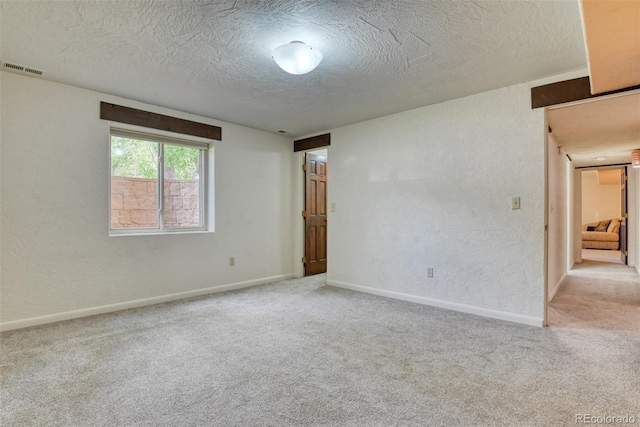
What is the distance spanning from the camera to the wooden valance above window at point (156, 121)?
3.36m

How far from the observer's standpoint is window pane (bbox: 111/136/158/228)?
11.6 ft

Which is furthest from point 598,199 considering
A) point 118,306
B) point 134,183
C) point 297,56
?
point 118,306

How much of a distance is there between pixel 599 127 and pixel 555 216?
116 cm

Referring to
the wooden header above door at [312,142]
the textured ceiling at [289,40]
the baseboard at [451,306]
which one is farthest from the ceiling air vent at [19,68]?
the baseboard at [451,306]

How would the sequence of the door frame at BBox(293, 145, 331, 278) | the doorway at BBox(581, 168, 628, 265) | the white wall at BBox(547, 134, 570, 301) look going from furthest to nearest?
1. the doorway at BBox(581, 168, 628, 265)
2. the door frame at BBox(293, 145, 331, 278)
3. the white wall at BBox(547, 134, 570, 301)

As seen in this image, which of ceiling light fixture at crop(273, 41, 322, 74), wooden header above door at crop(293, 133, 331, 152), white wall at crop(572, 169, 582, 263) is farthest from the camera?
white wall at crop(572, 169, 582, 263)

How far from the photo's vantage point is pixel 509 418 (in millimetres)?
1591

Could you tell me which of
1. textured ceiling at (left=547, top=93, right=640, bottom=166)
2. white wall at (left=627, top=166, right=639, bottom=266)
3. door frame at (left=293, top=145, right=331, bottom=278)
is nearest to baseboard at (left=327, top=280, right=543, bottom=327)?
door frame at (left=293, top=145, right=331, bottom=278)

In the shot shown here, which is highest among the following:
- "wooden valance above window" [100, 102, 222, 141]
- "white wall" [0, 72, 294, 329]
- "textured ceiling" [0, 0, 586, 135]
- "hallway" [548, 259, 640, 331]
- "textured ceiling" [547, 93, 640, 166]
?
"textured ceiling" [0, 0, 586, 135]

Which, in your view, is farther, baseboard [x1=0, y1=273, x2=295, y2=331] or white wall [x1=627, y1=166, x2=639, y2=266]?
white wall [x1=627, y1=166, x2=639, y2=266]

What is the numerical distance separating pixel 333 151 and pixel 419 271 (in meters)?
2.10

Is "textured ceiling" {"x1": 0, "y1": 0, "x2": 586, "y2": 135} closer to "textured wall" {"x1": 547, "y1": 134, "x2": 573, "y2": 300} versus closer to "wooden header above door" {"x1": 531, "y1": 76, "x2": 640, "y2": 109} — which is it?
"wooden header above door" {"x1": 531, "y1": 76, "x2": 640, "y2": 109}

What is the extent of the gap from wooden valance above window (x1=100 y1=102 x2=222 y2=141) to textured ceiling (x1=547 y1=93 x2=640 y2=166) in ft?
12.8

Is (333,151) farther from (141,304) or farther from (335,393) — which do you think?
(335,393)
